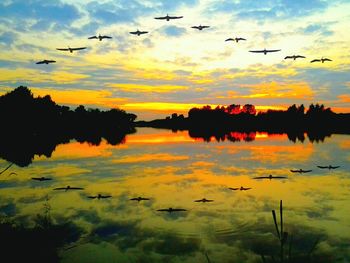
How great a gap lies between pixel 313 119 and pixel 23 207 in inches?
6946

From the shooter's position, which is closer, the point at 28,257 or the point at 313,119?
the point at 28,257

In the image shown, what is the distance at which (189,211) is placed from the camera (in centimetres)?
2250

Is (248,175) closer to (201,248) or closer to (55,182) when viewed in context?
(55,182)

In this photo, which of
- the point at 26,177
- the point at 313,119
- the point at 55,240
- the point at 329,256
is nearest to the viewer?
the point at 329,256

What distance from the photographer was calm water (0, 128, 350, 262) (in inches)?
648

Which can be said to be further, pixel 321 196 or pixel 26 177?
pixel 26 177

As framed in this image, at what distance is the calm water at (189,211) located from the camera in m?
16.5

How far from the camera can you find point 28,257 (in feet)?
47.9

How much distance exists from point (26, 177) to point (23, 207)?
501 inches

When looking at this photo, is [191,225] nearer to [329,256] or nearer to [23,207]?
[329,256]

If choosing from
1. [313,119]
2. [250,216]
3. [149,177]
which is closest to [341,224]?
[250,216]

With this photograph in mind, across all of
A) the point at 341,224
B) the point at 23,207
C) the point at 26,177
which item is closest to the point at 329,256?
Result: the point at 341,224

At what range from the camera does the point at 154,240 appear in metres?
17.9

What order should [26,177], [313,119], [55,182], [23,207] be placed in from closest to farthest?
[23,207] → [55,182] → [26,177] → [313,119]
